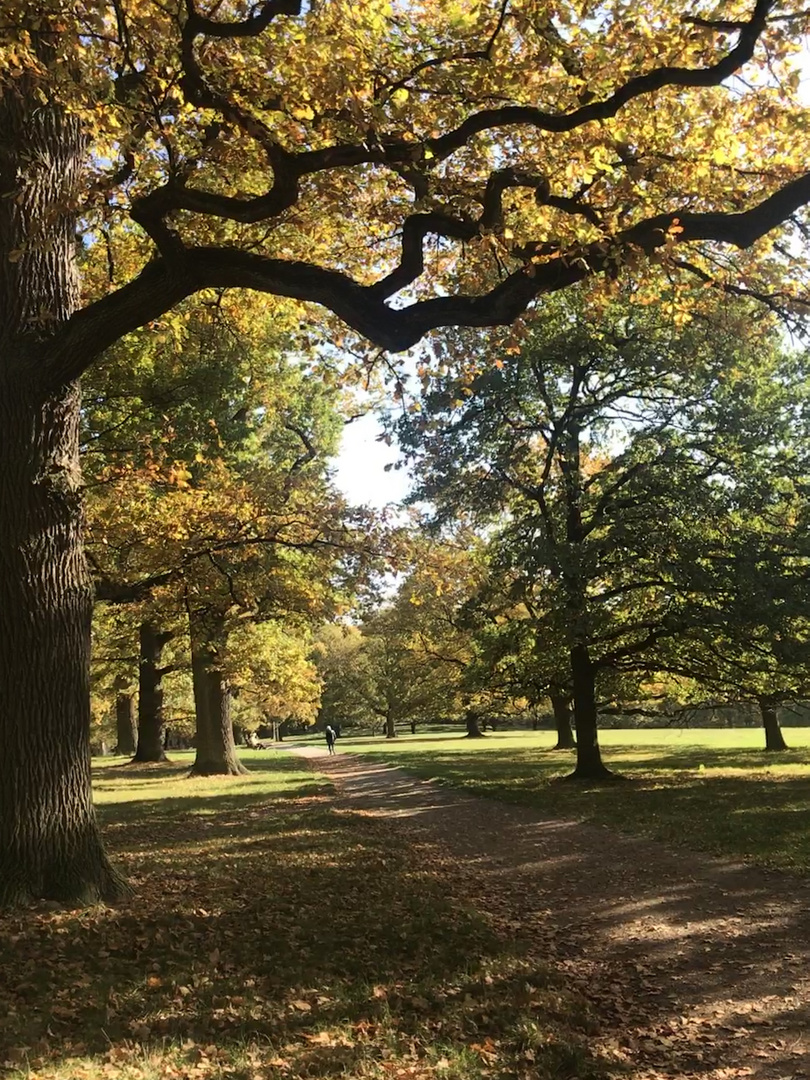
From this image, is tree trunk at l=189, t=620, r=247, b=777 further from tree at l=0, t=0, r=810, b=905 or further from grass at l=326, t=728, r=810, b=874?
tree at l=0, t=0, r=810, b=905

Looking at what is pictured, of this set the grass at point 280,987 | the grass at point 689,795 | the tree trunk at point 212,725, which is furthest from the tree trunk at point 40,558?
the tree trunk at point 212,725

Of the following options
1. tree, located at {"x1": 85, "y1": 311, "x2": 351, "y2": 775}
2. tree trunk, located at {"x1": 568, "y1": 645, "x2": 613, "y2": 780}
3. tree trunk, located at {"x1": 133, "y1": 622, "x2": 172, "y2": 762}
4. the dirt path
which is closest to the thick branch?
tree, located at {"x1": 85, "y1": 311, "x2": 351, "y2": 775}

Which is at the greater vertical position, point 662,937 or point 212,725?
point 212,725

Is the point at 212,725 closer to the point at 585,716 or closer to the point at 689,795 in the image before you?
the point at 585,716

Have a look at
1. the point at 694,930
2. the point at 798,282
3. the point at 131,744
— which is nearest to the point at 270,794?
the point at 694,930

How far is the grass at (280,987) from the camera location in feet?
13.7

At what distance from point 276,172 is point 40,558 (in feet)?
12.2

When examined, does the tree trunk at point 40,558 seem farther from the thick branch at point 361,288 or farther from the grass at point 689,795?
the grass at point 689,795

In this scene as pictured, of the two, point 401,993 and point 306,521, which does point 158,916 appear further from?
point 306,521

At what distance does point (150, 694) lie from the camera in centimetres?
3008

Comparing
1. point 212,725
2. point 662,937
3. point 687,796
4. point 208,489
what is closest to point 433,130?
point 208,489

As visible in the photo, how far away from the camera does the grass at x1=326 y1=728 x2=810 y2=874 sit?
1048cm

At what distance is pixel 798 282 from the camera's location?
8.67 meters

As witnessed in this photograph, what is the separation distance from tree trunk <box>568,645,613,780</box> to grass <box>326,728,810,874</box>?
795mm
